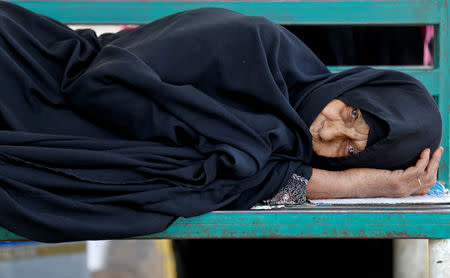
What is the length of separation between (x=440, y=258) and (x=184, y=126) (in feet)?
2.67

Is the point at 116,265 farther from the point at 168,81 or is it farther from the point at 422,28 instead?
the point at 422,28

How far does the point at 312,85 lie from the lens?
5.35 ft

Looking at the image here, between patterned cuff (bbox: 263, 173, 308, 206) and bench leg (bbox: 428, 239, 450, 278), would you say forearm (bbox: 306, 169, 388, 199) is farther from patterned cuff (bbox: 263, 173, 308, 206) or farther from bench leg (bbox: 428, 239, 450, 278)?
bench leg (bbox: 428, 239, 450, 278)

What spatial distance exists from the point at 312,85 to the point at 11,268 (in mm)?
1757

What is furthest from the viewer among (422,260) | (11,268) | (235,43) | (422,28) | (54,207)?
(422,28)

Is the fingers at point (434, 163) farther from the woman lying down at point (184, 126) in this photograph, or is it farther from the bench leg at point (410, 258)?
the bench leg at point (410, 258)

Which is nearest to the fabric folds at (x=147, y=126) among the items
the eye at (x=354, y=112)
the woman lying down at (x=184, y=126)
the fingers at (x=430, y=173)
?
the woman lying down at (x=184, y=126)

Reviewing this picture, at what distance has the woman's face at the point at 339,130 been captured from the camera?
154 centimetres

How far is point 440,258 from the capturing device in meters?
1.35

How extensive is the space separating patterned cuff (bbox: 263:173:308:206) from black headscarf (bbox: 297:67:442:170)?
0.17 m

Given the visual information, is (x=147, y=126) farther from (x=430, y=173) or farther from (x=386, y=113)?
(x=430, y=173)

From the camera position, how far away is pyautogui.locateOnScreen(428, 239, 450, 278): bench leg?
1336 millimetres

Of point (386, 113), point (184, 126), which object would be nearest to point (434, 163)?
point (386, 113)

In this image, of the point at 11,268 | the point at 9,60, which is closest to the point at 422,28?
the point at 9,60
